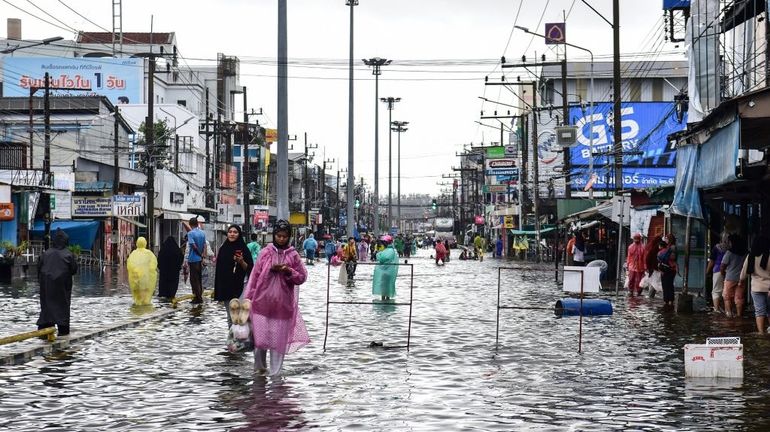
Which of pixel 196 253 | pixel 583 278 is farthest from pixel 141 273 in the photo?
pixel 583 278

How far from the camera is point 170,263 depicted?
24.2 metres

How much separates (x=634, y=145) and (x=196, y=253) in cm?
4206

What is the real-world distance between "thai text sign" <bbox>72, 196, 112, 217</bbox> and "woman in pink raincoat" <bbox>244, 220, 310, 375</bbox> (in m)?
40.5

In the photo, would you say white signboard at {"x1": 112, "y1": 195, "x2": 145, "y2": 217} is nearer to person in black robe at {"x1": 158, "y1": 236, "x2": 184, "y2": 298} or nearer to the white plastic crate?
person in black robe at {"x1": 158, "y1": 236, "x2": 184, "y2": 298}

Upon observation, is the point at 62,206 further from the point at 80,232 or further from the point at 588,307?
the point at 588,307

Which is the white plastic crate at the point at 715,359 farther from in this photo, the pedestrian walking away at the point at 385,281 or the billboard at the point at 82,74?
the billboard at the point at 82,74

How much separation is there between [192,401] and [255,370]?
2.31 m

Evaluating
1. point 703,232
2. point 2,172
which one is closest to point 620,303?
point 703,232

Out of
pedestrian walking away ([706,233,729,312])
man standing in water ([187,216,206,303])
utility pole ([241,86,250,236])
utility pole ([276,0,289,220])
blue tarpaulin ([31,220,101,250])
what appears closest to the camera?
pedestrian walking away ([706,233,729,312])

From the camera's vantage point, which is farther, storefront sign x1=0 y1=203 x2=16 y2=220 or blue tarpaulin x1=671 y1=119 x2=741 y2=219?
storefront sign x1=0 y1=203 x2=16 y2=220

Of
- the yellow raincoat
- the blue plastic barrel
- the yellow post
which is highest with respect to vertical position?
the yellow raincoat

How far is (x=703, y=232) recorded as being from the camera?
85.4ft

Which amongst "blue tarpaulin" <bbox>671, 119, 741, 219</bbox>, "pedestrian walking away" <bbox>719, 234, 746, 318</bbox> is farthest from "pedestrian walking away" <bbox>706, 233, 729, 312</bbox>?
"blue tarpaulin" <bbox>671, 119, 741, 219</bbox>

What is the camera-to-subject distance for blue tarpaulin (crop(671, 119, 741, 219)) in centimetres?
1731
